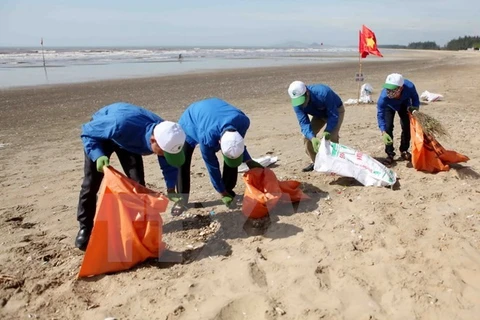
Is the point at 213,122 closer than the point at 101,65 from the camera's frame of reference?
Yes

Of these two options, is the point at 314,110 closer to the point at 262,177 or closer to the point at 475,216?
the point at 262,177

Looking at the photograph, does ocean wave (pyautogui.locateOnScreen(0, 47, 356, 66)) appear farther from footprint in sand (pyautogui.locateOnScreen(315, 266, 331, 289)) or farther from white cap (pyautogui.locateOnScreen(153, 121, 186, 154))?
footprint in sand (pyautogui.locateOnScreen(315, 266, 331, 289))

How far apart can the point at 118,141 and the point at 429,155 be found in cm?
337

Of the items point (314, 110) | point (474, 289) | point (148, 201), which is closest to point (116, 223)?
point (148, 201)

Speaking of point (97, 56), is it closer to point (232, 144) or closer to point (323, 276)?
point (232, 144)

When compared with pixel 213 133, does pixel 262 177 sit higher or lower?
lower

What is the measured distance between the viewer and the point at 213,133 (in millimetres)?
3650

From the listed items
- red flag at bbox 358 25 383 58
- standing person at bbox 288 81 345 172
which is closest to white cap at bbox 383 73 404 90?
standing person at bbox 288 81 345 172

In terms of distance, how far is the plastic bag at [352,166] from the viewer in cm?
433

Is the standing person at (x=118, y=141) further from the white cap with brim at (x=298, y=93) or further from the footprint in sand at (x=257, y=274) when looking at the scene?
the white cap with brim at (x=298, y=93)

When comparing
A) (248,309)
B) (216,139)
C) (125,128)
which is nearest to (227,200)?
(216,139)

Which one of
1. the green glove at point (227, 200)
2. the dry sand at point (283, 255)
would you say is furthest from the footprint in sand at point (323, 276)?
the green glove at point (227, 200)

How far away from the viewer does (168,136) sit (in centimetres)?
308

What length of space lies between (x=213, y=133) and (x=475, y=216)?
92.5 inches
